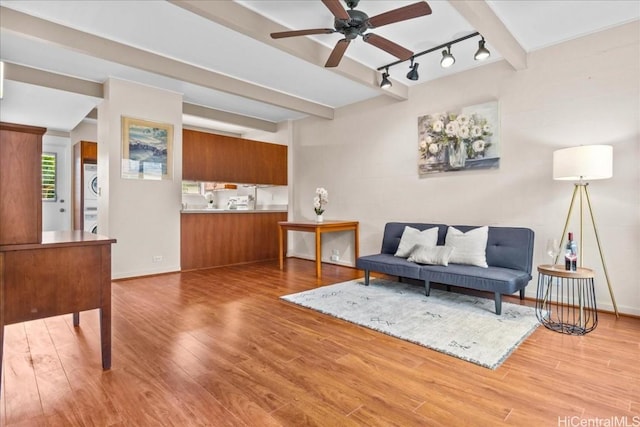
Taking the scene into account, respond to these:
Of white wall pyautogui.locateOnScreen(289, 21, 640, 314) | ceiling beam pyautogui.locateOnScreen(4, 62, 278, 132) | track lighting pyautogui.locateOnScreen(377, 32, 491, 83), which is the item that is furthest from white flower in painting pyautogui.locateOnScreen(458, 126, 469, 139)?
ceiling beam pyautogui.locateOnScreen(4, 62, 278, 132)

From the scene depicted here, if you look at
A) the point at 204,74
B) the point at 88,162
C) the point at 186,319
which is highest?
the point at 204,74

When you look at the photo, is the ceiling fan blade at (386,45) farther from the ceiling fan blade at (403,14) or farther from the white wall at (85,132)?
the white wall at (85,132)

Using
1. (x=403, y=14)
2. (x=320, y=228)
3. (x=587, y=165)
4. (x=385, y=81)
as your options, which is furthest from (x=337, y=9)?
(x=320, y=228)

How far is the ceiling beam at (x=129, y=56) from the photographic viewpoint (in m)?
3.02

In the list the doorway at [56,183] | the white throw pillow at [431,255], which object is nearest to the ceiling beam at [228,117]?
the doorway at [56,183]

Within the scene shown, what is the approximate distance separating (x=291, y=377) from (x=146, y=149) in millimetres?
4023

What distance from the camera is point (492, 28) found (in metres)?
2.96

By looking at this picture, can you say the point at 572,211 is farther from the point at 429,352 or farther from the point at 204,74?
the point at 204,74

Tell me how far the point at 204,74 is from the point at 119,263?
2753 millimetres

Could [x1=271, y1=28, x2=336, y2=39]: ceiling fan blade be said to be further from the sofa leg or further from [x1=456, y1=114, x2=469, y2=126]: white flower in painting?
the sofa leg

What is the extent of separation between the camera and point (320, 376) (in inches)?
78.5

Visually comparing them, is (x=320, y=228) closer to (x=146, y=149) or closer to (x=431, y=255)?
(x=431, y=255)

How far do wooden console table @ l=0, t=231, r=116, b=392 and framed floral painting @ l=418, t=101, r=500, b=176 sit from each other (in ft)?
12.7

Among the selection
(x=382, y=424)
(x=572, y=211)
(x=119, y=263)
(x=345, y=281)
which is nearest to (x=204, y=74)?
(x=119, y=263)
